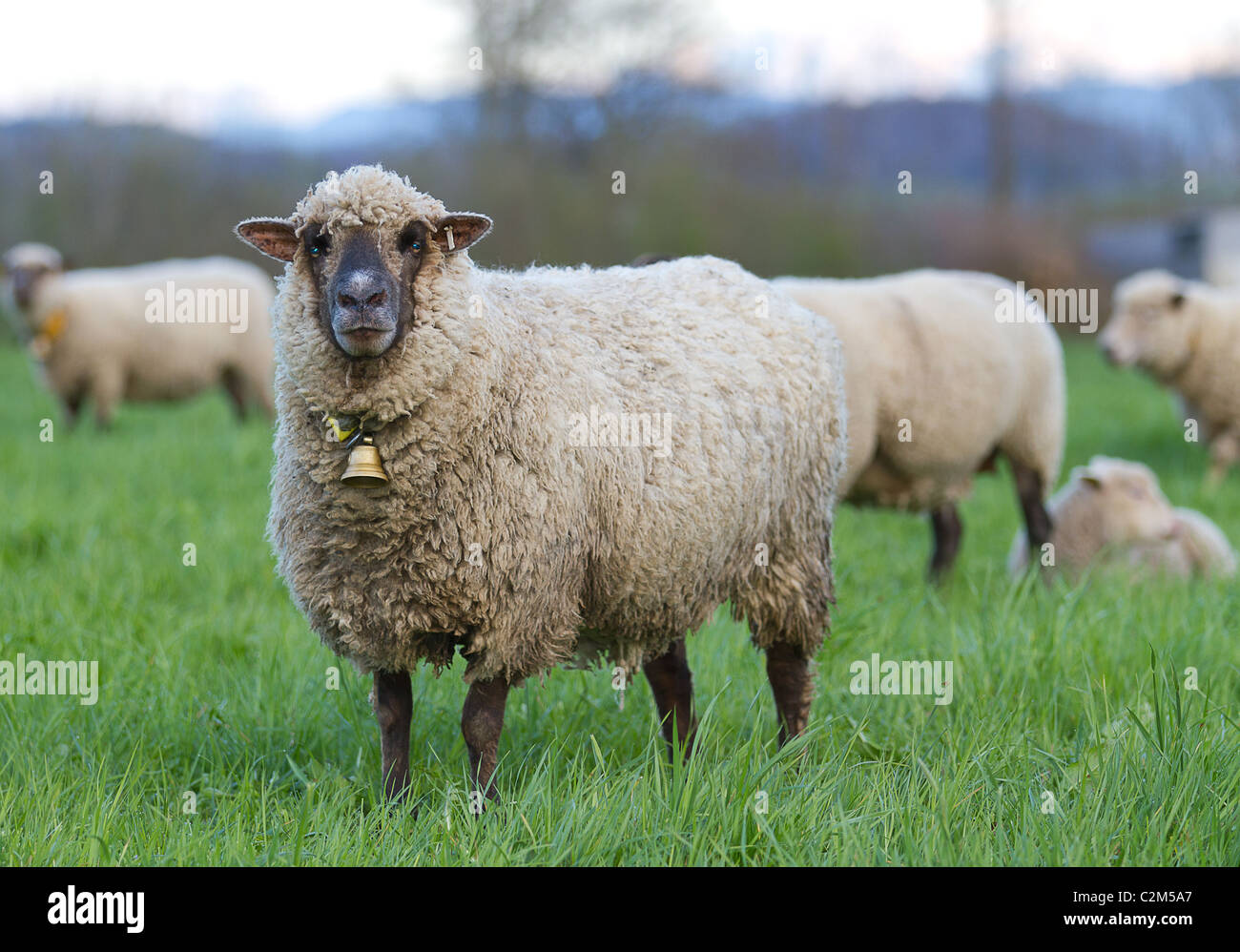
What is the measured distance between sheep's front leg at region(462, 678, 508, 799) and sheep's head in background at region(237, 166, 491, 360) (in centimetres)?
85

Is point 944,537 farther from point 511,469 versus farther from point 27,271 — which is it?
point 27,271

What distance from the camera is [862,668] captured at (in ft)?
13.1

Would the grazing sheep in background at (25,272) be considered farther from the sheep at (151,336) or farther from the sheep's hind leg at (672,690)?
the sheep's hind leg at (672,690)

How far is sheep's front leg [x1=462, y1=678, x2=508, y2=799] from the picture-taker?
280 centimetres

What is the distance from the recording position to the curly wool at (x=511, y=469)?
270 cm

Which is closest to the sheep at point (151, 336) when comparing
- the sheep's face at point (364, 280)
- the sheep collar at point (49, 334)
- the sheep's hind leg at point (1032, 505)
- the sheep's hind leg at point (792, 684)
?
the sheep collar at point (49, 334)

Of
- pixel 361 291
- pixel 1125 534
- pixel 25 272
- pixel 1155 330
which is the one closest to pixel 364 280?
pixel 361 291

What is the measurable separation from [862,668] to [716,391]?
4.40ft

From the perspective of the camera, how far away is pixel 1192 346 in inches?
364

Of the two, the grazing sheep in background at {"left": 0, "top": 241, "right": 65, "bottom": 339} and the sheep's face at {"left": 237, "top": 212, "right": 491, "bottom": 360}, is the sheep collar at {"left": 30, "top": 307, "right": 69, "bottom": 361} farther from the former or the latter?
the sheep's face at {"left": 237, "top": 212, "right": 491, "bottom": 360}

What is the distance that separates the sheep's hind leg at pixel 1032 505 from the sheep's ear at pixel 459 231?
3.98 meters

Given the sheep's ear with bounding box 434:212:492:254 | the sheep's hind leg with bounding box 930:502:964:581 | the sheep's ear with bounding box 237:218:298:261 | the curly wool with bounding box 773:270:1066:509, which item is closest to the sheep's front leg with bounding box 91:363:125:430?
the curly wool with bounding box 773:270:1066:509
